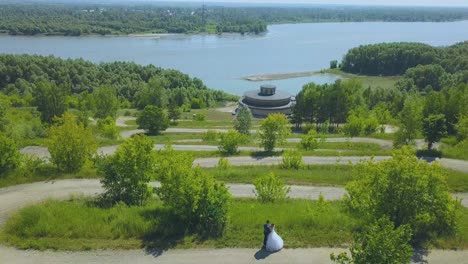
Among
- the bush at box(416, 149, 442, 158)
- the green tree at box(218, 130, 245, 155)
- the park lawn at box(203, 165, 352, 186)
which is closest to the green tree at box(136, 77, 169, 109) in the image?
the green tree at box(218, 130, 245, 155)

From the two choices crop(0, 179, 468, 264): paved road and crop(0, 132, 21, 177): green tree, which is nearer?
crop(0, 179, 468, 264): paved road

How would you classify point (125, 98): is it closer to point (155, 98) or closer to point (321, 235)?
point (155, 98)

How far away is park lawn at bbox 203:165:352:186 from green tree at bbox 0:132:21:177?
22.5 ft

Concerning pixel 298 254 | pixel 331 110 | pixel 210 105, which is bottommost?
pixel 210 105

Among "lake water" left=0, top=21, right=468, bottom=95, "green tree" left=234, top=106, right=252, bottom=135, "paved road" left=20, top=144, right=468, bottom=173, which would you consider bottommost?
"lake water" left=0, top=21, right=468, bottom=95

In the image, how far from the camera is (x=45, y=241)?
11.4 m

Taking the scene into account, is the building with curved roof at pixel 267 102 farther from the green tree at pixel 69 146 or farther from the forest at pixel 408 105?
the green tree at pixel 69 146

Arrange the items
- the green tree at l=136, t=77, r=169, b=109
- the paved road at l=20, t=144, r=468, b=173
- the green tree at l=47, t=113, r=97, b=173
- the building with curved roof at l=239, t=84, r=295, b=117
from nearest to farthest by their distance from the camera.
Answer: the green tree at l=47, t=113, r=97, b=173 → the paved road at l=20, t=144, r=468, b=173 → the building with curved roof at l=239, t=84, r=295, b=117 → the green tree at l=136, t=77, r=169, b=109

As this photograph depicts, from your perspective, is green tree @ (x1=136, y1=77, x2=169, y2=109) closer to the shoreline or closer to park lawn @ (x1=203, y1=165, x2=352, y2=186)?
the shoreline

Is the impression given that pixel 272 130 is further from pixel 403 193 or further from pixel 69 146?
pixel 403 193

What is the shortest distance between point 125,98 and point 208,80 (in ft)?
60.1

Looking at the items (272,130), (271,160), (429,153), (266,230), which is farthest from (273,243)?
(429,153)

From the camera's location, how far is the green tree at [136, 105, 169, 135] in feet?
96.7

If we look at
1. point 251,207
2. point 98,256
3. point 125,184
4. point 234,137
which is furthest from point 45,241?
point 234,137
